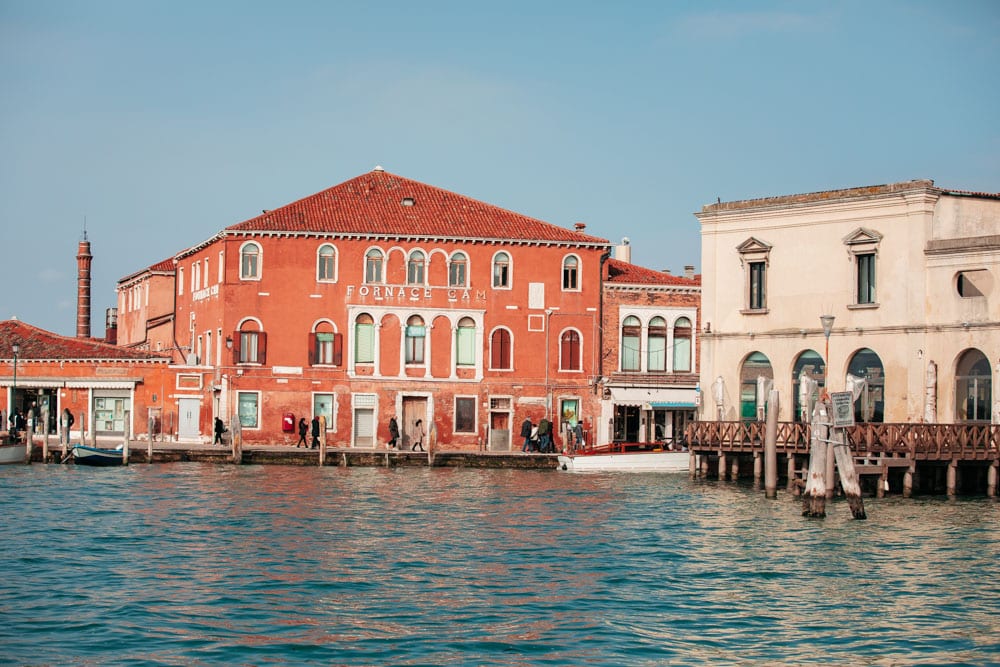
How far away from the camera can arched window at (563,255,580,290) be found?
4478cm

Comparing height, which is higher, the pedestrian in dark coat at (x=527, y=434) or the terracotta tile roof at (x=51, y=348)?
the terracotta tile roof at (x=51, y=348)

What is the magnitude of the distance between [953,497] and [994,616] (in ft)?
46.3

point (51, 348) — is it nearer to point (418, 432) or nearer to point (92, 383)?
point (92, 383)

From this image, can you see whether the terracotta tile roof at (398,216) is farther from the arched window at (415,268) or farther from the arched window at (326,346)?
the arched window at (326,346)

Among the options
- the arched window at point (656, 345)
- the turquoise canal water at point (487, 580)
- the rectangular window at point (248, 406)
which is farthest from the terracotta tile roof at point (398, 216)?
the turquoise canal water at point (487, 580)

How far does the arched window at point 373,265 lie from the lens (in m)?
43.4

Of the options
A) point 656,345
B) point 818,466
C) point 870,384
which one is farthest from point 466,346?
point 818,466

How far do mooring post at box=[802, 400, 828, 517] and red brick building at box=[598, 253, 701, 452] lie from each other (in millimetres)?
18088

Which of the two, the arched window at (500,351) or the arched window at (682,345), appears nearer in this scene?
the arched window at (500,351)

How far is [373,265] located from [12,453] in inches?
456

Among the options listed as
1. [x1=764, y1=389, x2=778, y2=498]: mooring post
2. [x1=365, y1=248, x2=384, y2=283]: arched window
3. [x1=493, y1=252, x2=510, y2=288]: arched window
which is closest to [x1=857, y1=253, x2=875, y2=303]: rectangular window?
[x1=764, y1=389, x2=778, y2=498]: mooring post

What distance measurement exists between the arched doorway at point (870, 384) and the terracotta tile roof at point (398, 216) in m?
11.7

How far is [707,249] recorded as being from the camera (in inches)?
1512

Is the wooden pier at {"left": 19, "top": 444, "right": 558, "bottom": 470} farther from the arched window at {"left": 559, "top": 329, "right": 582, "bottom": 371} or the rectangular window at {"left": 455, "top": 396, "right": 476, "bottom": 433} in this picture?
the arched window at {"left": 559, "top": 329, "right": 582, "bottom": 371}
